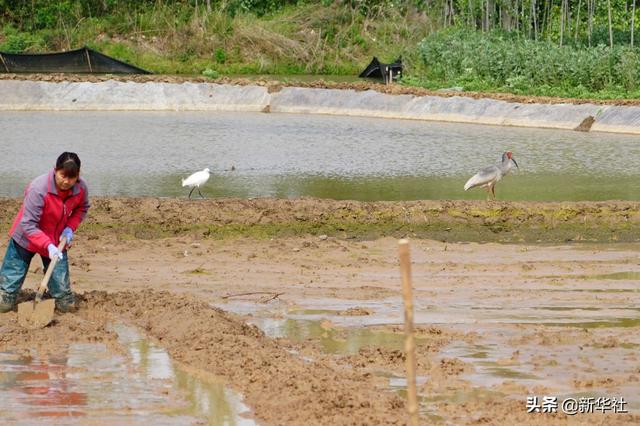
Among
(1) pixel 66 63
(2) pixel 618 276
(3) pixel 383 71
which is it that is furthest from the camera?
(1) pixel 66 63

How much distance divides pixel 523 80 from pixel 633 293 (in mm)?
22067

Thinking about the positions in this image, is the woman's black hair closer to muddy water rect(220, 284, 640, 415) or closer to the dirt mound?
the dirt mound

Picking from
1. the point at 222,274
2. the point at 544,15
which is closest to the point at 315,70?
the point at 544,15

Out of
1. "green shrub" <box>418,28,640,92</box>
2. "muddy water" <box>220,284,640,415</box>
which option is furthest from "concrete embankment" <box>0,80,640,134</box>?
"muddy water" <box>220,284,640,415</box>

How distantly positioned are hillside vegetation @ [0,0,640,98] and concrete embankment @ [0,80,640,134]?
6.60 metres

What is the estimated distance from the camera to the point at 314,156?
21.6 meters

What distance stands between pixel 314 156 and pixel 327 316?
1190 cm

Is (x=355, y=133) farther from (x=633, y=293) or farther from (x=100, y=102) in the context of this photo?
(x=633, y=293)

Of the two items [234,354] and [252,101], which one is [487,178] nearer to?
[234,354]

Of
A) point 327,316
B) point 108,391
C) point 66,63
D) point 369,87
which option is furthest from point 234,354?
point 66,63

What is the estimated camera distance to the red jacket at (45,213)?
9.13 meters

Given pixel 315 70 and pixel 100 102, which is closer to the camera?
pixel 100 102

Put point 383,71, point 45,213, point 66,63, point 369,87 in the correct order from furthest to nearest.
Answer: point 66,63, point 383,71, point 369,87, point 45,213

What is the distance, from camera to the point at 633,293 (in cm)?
1091
